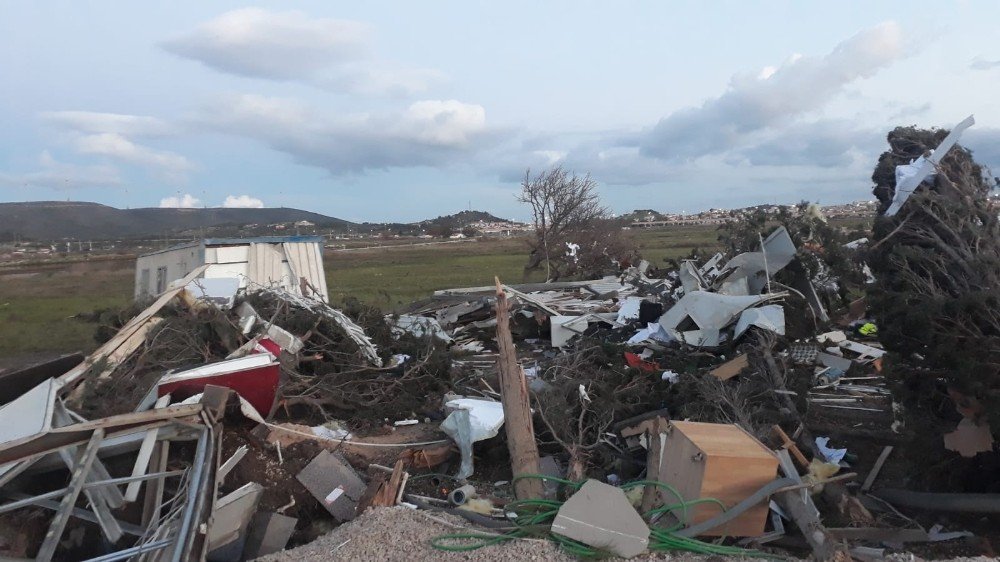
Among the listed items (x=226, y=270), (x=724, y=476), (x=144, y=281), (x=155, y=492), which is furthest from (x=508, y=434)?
(x=144, y=281)

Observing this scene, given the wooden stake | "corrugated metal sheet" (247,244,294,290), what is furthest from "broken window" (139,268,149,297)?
the wooden stake

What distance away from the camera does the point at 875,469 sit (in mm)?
6164

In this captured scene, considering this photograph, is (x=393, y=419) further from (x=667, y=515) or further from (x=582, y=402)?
(x=667, y=515)

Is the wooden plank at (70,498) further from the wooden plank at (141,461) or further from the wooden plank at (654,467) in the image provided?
the wooden plank at (654,467)

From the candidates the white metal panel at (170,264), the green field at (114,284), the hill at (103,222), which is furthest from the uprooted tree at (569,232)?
the hill at (103,222)

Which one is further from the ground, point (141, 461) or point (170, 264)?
point (170, 264)

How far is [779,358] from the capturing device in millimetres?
8172

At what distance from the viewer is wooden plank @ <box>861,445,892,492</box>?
603 centimetres

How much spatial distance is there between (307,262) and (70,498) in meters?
11.9

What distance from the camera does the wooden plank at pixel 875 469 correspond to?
603 centimetres

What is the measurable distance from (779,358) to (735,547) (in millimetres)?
4136

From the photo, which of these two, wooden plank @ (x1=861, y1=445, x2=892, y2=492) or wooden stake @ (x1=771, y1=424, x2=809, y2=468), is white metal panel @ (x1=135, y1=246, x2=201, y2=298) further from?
wooden plank @ (x1=861, y1=445, x2=892, y2=492)

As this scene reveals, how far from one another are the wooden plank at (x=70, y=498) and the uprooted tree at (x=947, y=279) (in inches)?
221

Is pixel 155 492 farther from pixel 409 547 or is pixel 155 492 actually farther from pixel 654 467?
pixel 654 467
